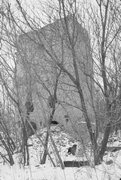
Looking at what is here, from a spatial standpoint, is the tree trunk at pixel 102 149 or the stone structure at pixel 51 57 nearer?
the tree trunk at pixel 102 149

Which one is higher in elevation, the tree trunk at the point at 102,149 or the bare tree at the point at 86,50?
the bare tree at the point at 86,50

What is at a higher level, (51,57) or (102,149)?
(51,57)

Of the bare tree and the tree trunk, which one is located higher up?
the bare tree

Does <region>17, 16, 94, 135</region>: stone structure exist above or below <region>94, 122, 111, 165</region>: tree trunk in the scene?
above

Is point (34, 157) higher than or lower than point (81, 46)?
lower

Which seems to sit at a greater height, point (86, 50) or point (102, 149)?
point (86, 50)

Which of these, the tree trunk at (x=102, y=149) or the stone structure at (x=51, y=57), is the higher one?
the stone structure at (x=51, y=57)

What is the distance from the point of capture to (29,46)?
23.1ft

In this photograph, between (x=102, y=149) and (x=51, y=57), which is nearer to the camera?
(x=102, y=149)

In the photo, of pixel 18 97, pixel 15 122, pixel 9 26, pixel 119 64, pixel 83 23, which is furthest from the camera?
pixel 15 122

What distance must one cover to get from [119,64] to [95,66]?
0.65 m

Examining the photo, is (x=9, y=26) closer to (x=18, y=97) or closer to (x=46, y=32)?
(x=46, y=32)

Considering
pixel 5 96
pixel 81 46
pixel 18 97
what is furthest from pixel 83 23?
pixel 5 96

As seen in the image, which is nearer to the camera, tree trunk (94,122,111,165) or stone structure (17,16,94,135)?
tree trunk (94,122,111,165)
